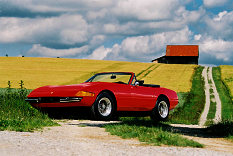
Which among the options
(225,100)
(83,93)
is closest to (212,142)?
(83,93)

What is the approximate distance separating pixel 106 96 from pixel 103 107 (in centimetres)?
34

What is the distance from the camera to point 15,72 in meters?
41.7

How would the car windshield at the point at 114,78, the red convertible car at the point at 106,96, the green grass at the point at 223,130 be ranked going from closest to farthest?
the green grass at the point at 223,130 < the red convertible car at the point at 106,96 < the car windshield at the point at 114,78

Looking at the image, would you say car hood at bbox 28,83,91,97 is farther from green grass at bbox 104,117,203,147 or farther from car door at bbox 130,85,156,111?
green grass at bbox 104,117,203,147

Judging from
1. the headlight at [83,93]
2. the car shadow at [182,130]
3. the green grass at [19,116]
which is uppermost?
the headlight at [83,93]

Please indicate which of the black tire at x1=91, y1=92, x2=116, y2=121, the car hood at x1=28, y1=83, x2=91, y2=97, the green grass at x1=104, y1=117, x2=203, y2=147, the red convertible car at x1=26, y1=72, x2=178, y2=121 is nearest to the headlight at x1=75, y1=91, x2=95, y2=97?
the red convertible car at x1=26, y1=72, x2=178, y2=121

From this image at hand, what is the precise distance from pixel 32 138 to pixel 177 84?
30.7 metres

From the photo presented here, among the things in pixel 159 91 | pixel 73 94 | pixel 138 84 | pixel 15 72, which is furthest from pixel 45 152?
pixel 15 72

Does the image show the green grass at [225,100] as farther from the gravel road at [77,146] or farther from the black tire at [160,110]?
the gravel road at [77,146]

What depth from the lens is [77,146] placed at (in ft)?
18.1

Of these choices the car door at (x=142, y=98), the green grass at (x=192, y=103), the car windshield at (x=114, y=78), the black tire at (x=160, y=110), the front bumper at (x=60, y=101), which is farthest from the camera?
the green grass at (x=192, y=103)

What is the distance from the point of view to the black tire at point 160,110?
11.6 m

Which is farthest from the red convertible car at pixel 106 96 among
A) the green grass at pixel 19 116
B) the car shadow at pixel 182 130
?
the car shadow at pixel 182 130

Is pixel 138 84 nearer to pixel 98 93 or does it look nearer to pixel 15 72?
pixel 98 93
